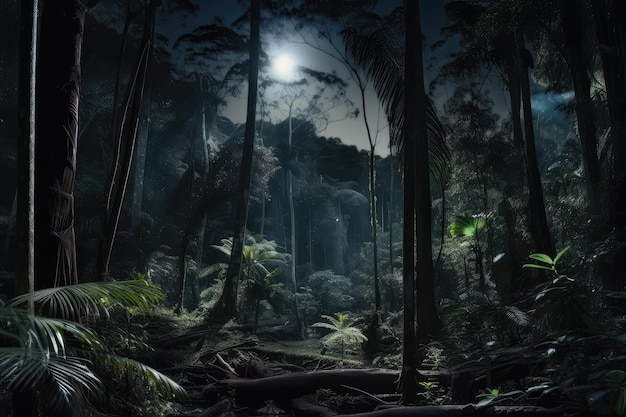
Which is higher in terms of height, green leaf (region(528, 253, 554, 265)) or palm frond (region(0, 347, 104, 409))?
green leaf (region(528, 253, 554, 265))

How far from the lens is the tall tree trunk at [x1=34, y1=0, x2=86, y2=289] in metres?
3.70

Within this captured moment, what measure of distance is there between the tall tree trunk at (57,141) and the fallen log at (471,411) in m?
3.07

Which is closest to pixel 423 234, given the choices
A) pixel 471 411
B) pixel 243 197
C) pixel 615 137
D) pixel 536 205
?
pixel 536 205

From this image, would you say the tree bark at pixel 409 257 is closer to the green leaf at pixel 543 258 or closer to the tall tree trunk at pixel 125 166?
the green leaf at pixel 543 258

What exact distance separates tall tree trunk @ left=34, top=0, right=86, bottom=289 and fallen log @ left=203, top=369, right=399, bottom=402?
3070mm

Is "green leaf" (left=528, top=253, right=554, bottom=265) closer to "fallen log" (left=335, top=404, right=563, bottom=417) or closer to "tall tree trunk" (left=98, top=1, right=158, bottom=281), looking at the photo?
"fallen log" (left=335, top=404, right=563, bottom=417)

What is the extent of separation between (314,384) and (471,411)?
298cm

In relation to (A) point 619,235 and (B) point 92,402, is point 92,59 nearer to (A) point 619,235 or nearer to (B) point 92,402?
(B) point 92,402

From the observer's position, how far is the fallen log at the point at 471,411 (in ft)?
9.86

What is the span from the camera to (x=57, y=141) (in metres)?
3.88

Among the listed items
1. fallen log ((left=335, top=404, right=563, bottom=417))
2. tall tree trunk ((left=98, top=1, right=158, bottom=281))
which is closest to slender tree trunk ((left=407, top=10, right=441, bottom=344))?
fallen log ((left=335, top=404, right=563, bottom=417))

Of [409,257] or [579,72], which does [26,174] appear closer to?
[409,257]

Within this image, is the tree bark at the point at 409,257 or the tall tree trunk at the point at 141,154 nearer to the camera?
the tree bark at the point at 409,257

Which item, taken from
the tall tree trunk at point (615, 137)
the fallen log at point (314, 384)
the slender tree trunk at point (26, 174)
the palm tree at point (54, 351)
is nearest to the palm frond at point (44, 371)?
the palm tree at point (54, 351)
